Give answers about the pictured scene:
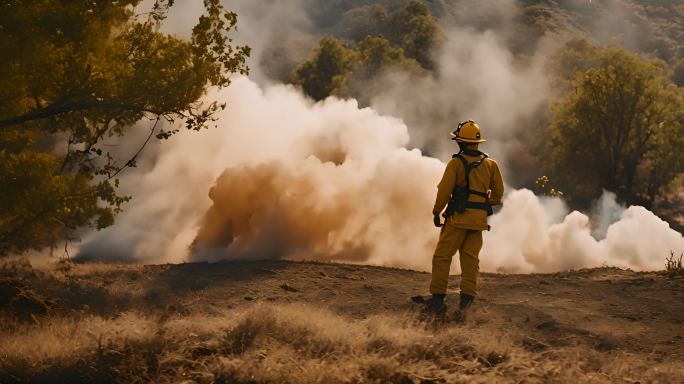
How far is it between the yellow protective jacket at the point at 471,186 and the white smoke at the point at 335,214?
Answer: 5.60m

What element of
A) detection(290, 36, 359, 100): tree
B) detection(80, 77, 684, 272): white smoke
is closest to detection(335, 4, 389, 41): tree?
detection(290, 36, 359, 100): tree

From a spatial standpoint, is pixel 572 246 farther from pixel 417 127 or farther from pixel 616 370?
pixel 417 127

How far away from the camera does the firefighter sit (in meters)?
9.11

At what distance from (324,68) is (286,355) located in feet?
151

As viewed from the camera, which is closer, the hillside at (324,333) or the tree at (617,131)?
the hillside at (324,333)

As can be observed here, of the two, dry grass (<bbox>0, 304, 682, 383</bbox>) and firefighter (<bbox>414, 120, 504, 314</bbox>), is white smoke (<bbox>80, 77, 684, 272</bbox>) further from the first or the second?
dry grass (<bbox>0, 304, 682, 383</bbox>)

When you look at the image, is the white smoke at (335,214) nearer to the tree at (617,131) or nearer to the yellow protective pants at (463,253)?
the yellow protective pants at (463,253)

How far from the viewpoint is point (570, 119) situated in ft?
121

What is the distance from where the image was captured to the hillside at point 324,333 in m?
6.15

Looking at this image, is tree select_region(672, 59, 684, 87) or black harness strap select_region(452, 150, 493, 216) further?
tree select_region(672, 59, 684, 87)

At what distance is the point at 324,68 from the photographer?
2023 inches

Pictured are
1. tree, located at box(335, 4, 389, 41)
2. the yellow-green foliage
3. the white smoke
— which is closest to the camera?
the white smoke

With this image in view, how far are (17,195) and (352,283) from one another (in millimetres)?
5045

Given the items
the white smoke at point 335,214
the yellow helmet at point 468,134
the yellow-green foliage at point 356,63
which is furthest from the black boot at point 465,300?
the yellow-green foliage at point 356,63
